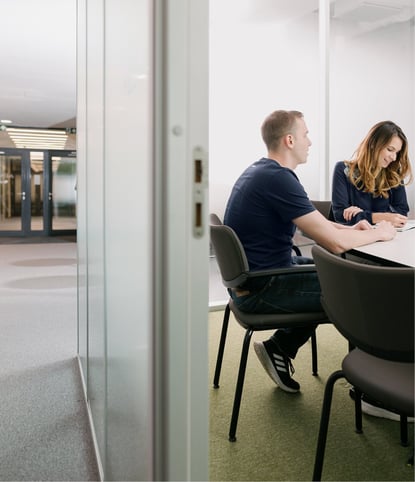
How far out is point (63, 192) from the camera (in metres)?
12.5

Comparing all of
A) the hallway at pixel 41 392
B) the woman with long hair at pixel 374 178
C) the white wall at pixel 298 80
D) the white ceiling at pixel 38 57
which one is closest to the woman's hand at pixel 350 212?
the woman with long hair at pixel 374 178

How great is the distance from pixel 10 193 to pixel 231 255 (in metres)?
11.7

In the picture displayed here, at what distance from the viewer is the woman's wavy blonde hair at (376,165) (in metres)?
2.58

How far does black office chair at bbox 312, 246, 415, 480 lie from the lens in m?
1.09

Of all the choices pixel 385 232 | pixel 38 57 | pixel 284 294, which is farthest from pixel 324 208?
pixel 38 57

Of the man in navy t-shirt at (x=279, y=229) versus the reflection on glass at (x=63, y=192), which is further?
the reflection on glass at (x=63, y=192)

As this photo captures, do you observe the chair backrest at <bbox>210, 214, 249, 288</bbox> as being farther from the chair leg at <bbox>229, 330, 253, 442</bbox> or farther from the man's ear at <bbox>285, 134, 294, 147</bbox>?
the man's ear at <bbox>285, 134, 294, 147</bbox>

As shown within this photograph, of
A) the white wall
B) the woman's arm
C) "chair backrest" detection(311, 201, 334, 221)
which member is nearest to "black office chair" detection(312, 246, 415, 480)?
the woman's arm

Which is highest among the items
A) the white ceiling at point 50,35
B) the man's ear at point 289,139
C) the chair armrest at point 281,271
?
the white ceiling at point 50,35

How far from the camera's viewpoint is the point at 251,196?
6.43 feet

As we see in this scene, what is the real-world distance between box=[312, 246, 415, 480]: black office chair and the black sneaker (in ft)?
2.89

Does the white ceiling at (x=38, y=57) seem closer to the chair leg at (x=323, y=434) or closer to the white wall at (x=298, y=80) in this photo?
the white wall at (x=298, y=80)

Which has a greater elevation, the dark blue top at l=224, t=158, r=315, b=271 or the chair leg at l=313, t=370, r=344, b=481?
the dark blue top at l=224, t=158, r=315, b=271

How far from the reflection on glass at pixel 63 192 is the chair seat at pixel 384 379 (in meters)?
11.4
